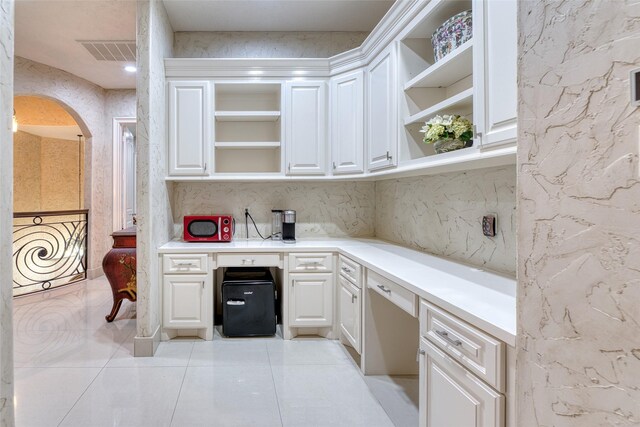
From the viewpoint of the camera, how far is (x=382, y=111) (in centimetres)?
269

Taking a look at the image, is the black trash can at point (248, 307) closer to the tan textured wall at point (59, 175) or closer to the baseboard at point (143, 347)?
the baseboard at point (143, 347)

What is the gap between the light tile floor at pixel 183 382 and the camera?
202 cm

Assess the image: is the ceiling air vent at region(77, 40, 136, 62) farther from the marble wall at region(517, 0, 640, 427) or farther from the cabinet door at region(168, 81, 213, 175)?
the marble wall at region(517, 0, 640, 427)

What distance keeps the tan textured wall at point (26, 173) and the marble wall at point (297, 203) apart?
257 inches

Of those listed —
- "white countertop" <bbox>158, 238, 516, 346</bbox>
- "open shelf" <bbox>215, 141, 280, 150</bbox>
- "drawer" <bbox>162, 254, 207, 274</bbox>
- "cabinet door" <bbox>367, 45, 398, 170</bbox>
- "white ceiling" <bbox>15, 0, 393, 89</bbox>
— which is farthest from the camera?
"open shelf" <bbox>215, 141, 280, 150</bbox>

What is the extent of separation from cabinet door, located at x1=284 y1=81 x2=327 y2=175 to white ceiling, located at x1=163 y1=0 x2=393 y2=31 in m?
0.66

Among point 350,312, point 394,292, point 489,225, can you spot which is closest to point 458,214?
point 489,225

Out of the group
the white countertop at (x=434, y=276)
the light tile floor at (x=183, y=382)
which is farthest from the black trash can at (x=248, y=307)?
the white countertop at (x=434, y=276)

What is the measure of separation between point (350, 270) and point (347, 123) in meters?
1.28

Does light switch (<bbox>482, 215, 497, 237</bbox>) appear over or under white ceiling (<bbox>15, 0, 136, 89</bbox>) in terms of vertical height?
under

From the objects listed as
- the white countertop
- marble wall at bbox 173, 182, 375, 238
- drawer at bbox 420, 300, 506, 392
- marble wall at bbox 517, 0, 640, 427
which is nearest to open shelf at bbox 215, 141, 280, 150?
marble wall at bbox 173, 182, 375, 238

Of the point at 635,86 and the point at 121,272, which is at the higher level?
the point at 635,86

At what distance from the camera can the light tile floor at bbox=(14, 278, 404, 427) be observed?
202cm

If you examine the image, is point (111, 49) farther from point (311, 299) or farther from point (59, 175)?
point (59, 175)
